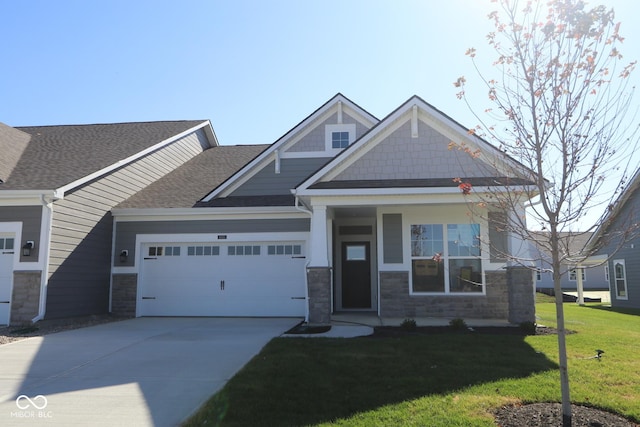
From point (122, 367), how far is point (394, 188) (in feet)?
21.8

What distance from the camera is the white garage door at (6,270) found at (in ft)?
37.7

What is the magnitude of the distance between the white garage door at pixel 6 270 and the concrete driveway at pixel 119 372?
2.68m

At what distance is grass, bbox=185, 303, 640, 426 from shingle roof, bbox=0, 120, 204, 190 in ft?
26.5

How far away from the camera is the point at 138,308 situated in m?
13.5

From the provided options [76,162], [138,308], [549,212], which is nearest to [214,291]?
[138,308]

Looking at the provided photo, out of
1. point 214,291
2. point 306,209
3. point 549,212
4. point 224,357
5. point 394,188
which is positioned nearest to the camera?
point 549,212

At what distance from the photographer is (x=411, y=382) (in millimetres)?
5875

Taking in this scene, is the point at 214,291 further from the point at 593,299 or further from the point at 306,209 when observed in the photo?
the point at 593,299

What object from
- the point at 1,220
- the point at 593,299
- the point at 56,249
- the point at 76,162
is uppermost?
the point at 76,162

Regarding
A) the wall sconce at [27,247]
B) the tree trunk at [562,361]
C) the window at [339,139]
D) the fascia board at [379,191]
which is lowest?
the tree trunk at [562,361]

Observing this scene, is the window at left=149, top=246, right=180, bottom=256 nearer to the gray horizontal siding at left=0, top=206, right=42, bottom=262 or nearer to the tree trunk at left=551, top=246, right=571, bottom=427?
the gray horizontal siding at left=0, top=206, right=42, bottom=262

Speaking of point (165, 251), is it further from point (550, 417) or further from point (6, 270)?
point (550, 417)

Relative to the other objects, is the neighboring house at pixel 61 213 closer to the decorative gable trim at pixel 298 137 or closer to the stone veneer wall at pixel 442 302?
the decorative gable trim at pixel 298 137

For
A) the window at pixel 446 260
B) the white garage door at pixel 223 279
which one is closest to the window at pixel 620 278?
the window at pixel 446 260
